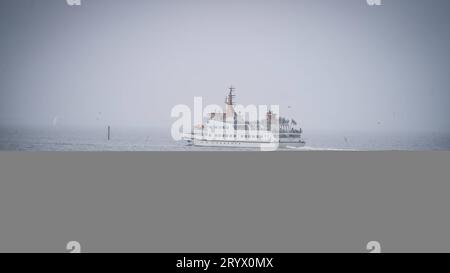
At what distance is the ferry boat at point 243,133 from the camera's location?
109 metres

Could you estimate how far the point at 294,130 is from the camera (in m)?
113

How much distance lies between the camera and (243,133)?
4456 inches

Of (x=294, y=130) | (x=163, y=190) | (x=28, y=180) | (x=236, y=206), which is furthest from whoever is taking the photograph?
(x=294, y=130)

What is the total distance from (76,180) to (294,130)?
255 feet

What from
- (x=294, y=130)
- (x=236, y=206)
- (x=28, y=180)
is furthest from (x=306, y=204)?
(x=294, y=130)

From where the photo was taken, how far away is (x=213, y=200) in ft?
107

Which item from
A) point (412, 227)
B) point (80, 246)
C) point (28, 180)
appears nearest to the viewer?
point (80, 246)

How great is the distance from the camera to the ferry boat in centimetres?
10938
